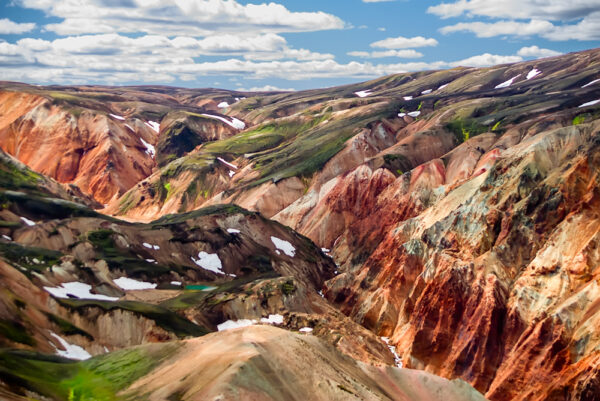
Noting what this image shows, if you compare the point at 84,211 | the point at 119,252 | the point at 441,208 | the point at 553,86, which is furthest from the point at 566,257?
the point at 553,86

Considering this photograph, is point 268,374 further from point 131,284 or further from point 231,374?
point 131,284

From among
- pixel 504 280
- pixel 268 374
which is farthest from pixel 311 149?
pixel 268 374

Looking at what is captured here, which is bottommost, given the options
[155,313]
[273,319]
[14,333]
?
[273,319]

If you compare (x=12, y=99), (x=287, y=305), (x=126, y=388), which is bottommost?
(x=287, y=305)

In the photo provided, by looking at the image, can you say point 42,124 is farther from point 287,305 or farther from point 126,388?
point 126,388

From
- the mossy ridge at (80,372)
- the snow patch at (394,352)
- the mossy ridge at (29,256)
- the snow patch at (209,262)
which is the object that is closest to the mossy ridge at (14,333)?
the mossy ridge at (80,372)

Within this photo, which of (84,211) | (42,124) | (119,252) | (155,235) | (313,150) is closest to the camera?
(119,252)
